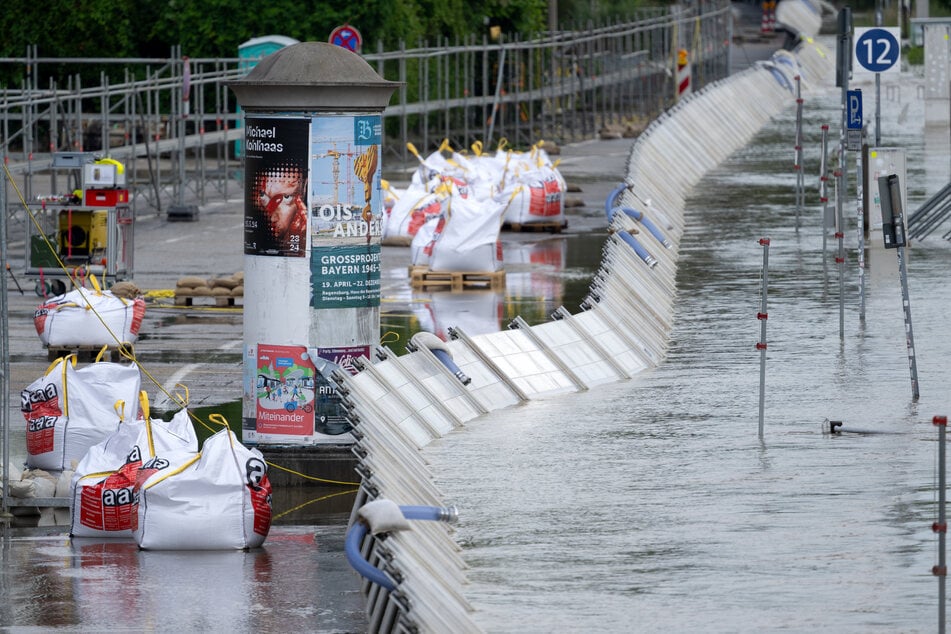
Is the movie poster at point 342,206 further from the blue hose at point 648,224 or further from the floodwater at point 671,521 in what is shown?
the blue hose at point 648,224

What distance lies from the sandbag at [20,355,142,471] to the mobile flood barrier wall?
6.71ft

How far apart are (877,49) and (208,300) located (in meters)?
8.24

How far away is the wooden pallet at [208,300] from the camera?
72.7 feet

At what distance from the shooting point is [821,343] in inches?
719

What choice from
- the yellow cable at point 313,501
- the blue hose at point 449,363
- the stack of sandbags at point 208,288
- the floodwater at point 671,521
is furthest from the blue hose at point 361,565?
the stack of sandbags at point 208,288

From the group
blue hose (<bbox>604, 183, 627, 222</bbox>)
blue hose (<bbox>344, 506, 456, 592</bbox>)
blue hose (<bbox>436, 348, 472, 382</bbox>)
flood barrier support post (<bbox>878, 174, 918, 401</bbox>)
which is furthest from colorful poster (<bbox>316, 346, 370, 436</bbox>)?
blue hose (<bbox>604, 183, 627, 222</bbox>)

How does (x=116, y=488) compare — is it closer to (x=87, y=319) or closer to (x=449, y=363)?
(x=449, y=363)

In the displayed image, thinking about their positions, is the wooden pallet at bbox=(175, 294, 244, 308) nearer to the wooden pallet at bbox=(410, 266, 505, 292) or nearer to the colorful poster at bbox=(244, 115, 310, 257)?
the wooden pallet at bbox=(410, 266, 505, 292)

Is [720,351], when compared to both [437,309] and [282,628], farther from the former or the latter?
[282,628]

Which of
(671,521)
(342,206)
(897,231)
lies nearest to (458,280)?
(897,231)

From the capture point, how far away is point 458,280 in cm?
2372

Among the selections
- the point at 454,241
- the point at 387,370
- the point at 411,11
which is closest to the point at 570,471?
the point at 387,370

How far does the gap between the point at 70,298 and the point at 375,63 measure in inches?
1049

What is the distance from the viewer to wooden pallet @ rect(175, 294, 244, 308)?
22.2 metres
